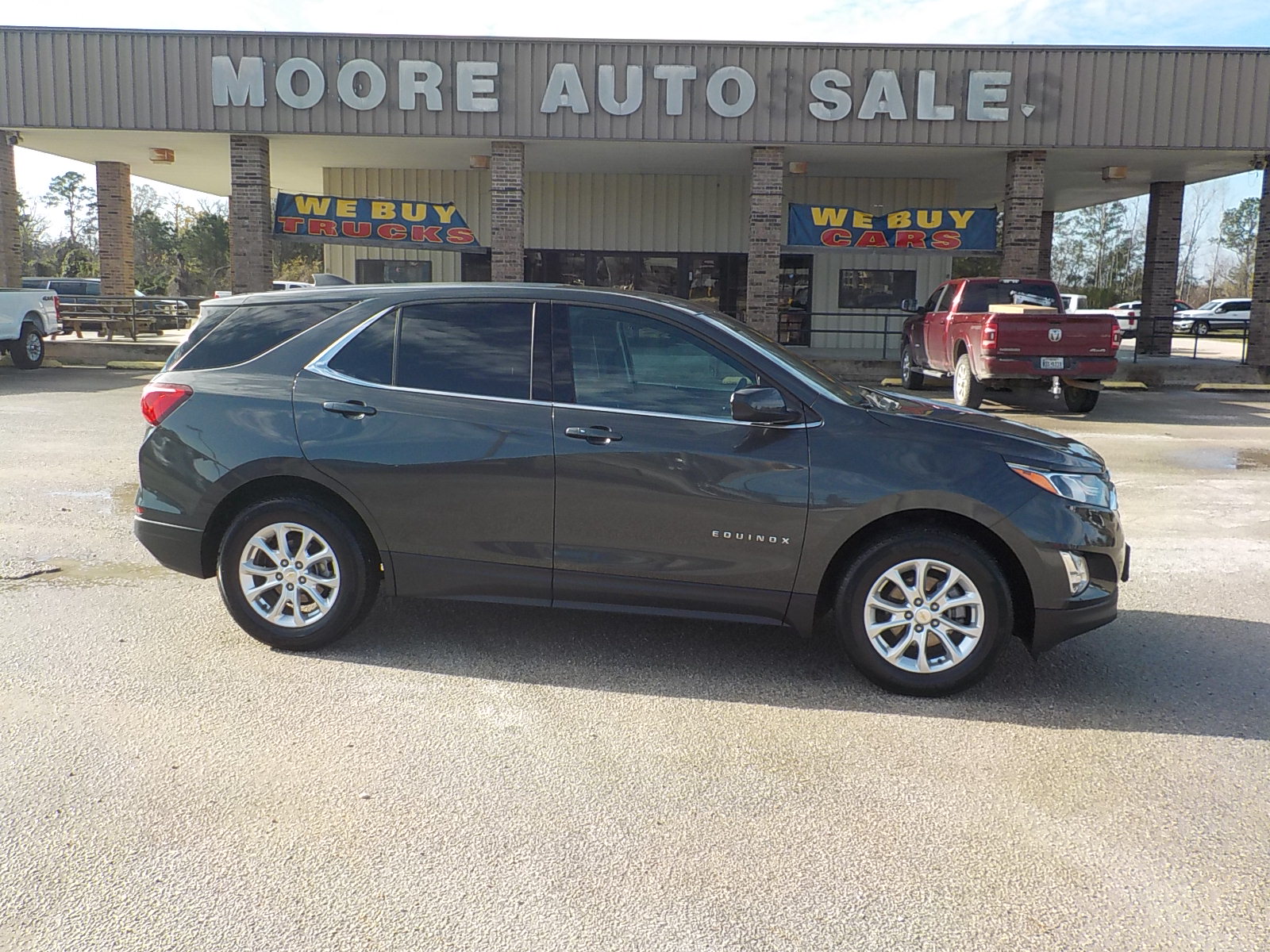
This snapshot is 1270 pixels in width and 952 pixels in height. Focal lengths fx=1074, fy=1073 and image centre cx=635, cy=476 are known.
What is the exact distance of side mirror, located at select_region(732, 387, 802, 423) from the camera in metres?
4.57

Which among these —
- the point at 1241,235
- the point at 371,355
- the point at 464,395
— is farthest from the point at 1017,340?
the point at 1241,235

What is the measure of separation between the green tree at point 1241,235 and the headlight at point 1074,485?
79.1 metres

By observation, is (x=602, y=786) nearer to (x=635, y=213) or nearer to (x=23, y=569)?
(x=23, y=569)

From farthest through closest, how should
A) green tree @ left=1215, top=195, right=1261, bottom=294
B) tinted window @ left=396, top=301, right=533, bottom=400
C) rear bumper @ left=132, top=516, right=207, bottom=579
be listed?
green tree @ left=1215, top=195, right=1261, bottom=294 → rear bumper @ left=132, top=516, right=207, bottom=579 → tinted window @ left=396, top=301, right=533, bottom=400

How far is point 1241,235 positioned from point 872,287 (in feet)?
216

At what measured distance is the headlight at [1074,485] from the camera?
459cm

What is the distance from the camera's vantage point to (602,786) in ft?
12.4

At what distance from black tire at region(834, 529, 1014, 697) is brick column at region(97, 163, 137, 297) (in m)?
23.9

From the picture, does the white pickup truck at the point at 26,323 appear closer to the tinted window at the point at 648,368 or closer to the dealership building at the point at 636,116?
the dealership building at the point at 636,116

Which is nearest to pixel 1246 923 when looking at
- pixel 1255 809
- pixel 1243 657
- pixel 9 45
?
pixel 1255 809

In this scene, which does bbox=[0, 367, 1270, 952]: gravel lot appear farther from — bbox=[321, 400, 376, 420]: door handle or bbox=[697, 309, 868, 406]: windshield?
bbox=[697, 309, 868, 406]: windshield

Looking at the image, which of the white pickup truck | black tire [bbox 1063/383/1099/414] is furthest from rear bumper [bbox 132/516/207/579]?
the white pickup truck

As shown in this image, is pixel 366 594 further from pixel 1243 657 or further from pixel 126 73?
pixel 126 73

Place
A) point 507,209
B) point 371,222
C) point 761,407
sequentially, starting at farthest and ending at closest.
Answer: point 371,222 → point 507,209 → point 761,407
